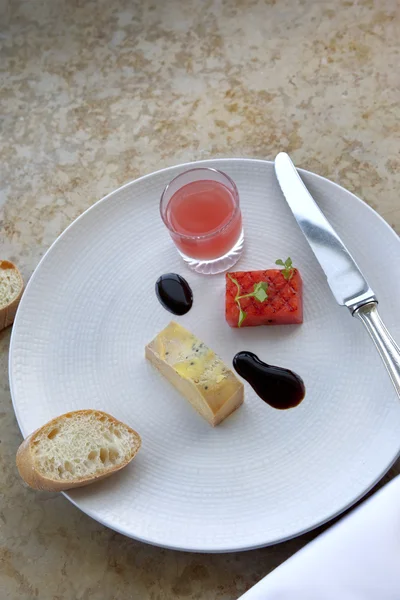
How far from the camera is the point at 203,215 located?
5.29 feet

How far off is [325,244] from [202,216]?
32cm

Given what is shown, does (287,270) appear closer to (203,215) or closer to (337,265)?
(337,265)

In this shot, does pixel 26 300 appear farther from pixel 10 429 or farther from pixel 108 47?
pixel 108 47

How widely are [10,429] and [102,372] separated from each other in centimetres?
31

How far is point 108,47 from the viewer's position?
210 cm

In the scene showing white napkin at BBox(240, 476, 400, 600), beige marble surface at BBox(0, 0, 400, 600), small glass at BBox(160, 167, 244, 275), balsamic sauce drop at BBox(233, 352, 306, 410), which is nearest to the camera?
white napkin at BBox(240, 476, 400, 600)

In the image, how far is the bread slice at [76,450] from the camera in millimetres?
1372

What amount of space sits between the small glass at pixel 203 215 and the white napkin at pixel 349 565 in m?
0.71

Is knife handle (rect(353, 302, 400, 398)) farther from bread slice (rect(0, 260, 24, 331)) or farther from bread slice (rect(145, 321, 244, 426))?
bread slice (rect(0, 260, 24, 331))

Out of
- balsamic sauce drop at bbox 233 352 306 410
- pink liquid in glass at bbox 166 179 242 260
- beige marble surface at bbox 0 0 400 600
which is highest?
beige marble surface at bbox 0 0 400 600

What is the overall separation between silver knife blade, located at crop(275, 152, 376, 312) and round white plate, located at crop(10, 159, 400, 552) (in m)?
0.03

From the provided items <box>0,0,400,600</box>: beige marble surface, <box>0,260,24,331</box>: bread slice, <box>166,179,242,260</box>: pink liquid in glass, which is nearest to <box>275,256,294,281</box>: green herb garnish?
<box>166,179,242,260</box>: pink liquid in glass

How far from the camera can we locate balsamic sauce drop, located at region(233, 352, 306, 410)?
147 cm

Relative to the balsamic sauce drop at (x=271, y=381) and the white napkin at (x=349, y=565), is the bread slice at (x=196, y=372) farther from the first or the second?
the white napkin at (x=349, y=565)
